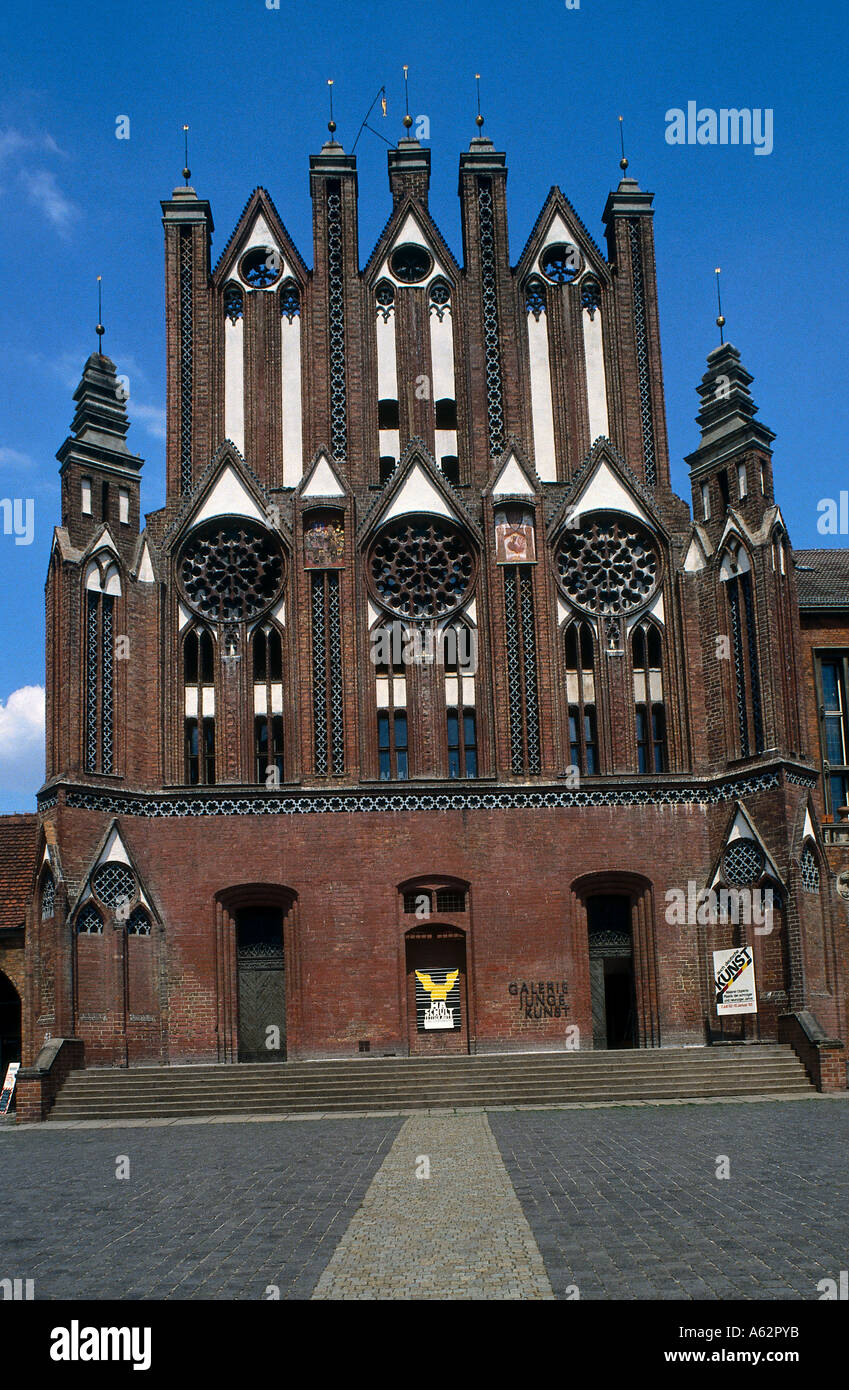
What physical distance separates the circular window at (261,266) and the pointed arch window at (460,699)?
10181mm

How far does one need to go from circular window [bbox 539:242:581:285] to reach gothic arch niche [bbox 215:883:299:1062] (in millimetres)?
17082

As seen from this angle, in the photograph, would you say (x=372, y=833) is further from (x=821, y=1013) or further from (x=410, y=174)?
(x=410, y=174)

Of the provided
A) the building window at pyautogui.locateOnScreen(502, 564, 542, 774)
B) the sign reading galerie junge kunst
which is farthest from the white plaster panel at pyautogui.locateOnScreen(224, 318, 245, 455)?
A: the sign reading galerie junge kunst

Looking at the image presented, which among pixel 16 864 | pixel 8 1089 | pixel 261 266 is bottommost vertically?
pixel 8 1089

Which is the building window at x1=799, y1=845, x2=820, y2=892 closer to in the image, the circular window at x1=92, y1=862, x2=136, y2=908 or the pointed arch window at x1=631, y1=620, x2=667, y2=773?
the pointed arch window at x1=631, y1=620, x2=667, y2=773

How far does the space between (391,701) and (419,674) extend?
92 centimetres

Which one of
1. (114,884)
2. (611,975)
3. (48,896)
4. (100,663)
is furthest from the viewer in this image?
(611,975)

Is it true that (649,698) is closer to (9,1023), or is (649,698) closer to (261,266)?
(261,266)

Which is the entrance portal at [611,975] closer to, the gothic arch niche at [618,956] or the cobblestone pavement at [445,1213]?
the gothic arch niche at [618,956]

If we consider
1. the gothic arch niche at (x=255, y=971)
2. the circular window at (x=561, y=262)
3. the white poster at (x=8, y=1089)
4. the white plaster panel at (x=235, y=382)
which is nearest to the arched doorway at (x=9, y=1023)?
the white poster at (x=8, y=1089)

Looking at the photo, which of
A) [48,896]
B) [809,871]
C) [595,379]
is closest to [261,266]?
[595,379]

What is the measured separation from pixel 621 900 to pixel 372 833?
19.9ft

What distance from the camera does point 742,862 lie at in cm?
3155

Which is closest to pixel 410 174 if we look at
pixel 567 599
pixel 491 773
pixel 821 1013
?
pixel 567 599
